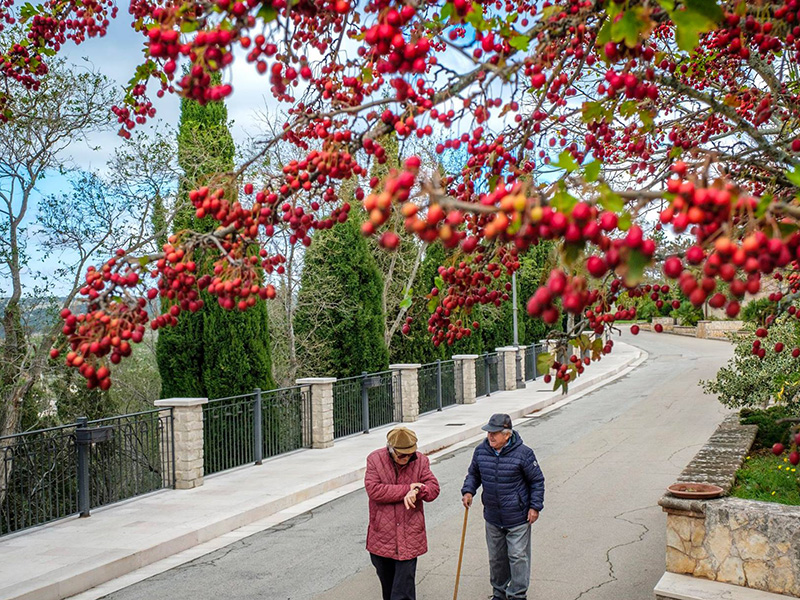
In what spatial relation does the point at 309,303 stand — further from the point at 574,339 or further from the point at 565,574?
the point at 574,339

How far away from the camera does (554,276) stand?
6.72ft

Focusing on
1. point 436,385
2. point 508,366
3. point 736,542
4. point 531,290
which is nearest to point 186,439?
point 736,542

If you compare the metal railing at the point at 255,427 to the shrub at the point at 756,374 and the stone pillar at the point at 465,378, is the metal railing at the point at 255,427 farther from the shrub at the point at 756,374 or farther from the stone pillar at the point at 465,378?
the stone pillar at the point at 465,378

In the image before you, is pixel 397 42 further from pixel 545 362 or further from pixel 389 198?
pixel 545 362

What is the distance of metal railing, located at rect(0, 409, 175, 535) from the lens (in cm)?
1039

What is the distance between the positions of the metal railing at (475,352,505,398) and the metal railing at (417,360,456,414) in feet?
7.28

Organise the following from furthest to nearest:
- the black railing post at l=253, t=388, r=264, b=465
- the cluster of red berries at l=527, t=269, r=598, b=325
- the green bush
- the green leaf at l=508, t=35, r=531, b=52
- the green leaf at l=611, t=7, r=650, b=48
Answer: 1. the black railing post at l=253, t=388, r=264, b=465
2. the green bush
3. the green leaf at l=508, t=35, r=531, b=52
4. the green leaf at l=611, t=7, r=650, b=48
5. the cluster of red berries at l=527, t=269, r=598, b=325

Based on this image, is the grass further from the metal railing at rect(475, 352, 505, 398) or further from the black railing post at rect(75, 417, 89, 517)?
the metal railing at rect(475, 352, 505, 398)

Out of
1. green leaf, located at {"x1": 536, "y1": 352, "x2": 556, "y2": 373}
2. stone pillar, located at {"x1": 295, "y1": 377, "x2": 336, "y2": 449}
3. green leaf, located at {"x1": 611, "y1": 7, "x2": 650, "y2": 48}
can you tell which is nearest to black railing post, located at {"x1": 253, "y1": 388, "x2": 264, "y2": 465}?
stone pillar, located at {"x1": 295, "y1": 377, "x2": 336, "y2": 449}

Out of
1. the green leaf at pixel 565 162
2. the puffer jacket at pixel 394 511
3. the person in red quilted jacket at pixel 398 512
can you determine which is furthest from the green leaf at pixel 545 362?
the puffer jacket at pixel 394 511

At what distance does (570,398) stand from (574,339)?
21.3 meters

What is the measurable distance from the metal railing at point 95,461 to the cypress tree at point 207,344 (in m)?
3.32

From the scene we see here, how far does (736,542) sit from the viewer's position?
6.37 metres

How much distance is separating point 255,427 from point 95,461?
338 centimetres
